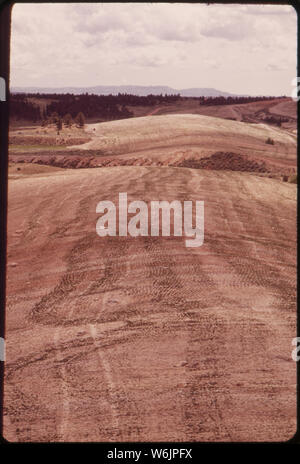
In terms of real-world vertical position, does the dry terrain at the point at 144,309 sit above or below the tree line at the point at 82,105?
below

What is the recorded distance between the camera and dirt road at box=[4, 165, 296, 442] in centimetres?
273

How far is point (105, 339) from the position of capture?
336cm

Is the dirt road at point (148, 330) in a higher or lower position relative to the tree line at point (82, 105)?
lower

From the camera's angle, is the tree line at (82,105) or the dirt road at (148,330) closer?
the dirt road at (148,330)

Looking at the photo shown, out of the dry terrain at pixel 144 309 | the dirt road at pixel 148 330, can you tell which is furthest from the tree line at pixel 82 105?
the dirt road at pixel 148 330

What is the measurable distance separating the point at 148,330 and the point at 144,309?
10.2 inches

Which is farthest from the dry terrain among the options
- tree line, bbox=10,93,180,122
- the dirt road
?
tree line, bbox=10,93,180,122

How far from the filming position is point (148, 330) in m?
3.49

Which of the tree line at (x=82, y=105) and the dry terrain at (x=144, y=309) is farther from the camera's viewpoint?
the tree line at (x=82, y=105)

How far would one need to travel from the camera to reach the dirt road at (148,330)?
8.96 feet

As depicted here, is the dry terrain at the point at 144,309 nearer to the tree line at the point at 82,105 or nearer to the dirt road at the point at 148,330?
the dirt road at the point at 148,330

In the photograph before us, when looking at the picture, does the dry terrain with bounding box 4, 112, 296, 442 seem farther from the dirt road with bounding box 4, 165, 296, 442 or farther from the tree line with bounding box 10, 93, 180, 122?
the tree line with bounding box 10, 93, 180, 122

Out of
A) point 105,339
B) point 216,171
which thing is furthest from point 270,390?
point 216,171

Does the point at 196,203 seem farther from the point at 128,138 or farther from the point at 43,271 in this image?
the point at 43,271
